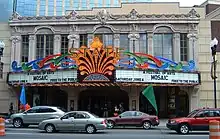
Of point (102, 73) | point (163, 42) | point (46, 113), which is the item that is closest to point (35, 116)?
point (46, 113)

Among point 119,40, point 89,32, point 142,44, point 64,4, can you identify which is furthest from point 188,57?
point 64,4

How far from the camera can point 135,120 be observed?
2491 cm

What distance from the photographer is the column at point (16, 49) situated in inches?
1403

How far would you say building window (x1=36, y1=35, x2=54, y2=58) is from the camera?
117ft

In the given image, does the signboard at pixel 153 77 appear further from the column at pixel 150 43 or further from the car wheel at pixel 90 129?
the car wheel at pixel 90 129

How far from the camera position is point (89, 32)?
3516 centimetres

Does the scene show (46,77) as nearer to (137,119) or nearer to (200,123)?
(137,119)

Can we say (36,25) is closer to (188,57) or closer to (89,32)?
(89,32)

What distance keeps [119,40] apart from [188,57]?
284 inches

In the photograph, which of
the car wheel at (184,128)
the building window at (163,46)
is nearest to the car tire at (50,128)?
the car wheel at (184,128)

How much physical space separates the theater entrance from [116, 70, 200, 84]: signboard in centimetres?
744

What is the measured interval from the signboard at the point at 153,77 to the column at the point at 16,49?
11.7 metres

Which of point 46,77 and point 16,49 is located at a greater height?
point 16,49

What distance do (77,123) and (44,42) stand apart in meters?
17.0
